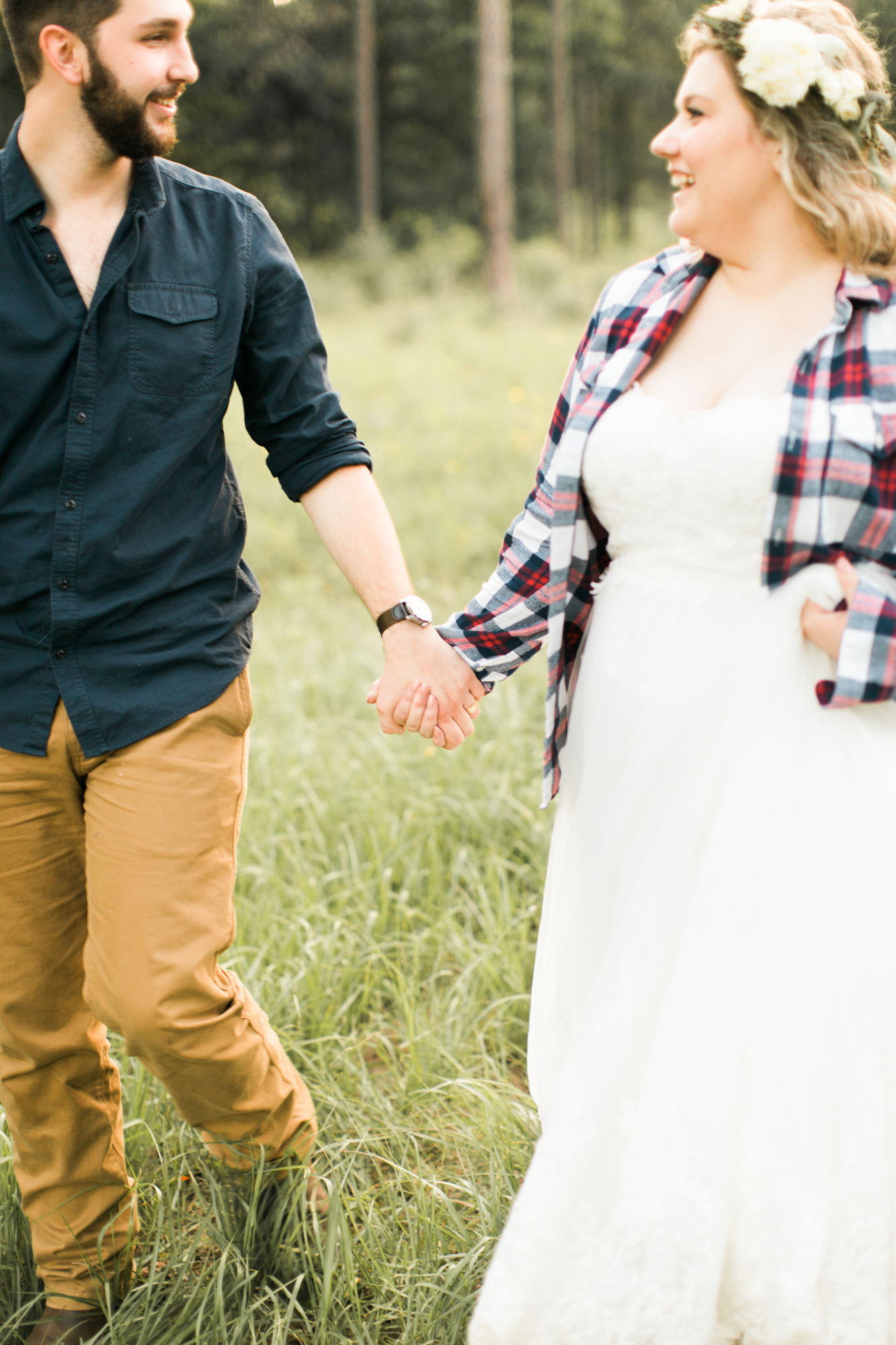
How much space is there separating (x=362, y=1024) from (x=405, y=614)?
122 cm

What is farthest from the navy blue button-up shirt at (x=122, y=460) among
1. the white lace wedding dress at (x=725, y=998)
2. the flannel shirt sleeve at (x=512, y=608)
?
the white lace wedding dress at (x=725, y=998)

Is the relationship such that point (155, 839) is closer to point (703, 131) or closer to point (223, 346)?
point (223, 346)

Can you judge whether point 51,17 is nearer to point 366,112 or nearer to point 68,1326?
point 68,1326

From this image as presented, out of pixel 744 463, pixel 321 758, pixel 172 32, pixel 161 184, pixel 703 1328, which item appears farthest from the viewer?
pixel 321 758

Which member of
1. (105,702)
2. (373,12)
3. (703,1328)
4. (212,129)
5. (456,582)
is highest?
(373,12)

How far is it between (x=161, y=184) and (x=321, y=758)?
245 centimetres

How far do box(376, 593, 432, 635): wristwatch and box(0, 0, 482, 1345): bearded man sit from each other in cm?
29

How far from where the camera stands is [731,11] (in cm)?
188

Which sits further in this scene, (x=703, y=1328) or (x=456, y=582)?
(x=456, y=582)

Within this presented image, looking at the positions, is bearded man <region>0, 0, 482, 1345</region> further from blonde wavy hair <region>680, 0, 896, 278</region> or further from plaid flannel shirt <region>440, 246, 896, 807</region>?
blonde wavy hair <region>680, 0, 896, 278</region>

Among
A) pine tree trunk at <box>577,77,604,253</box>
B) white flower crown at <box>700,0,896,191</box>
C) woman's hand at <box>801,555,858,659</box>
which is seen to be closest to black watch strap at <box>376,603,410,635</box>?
woman's hand at <box>801,555,858,659</box>

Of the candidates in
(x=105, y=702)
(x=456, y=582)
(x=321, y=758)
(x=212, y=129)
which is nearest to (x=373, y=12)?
(x=212, y=129)

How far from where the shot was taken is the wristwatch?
2410mm

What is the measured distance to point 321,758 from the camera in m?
4.32
